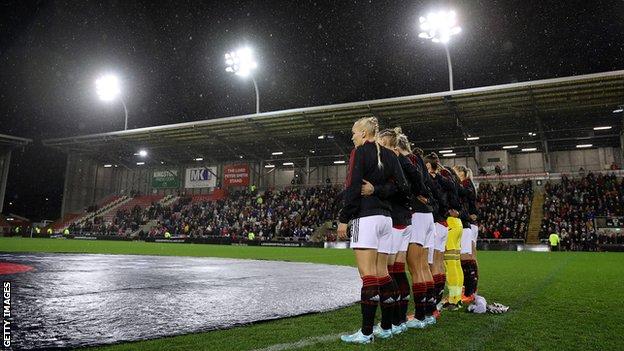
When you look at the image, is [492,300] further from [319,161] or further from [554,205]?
[319,161]

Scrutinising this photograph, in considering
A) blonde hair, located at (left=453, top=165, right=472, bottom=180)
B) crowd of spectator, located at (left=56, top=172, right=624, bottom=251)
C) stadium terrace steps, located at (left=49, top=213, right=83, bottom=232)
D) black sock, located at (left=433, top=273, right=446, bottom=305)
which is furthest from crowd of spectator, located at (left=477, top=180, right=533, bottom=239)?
stadium terrace steps, located at (left=49, top=213, right=83, bottom=232)

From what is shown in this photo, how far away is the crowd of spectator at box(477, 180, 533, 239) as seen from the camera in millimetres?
26656

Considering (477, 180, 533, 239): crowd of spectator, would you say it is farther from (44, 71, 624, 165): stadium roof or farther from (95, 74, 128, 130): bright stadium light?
(95, 74, 128, 130): bright stadium light

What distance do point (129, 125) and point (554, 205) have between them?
123 ft

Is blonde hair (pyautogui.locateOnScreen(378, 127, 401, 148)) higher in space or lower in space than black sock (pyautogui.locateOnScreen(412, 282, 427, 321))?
higher

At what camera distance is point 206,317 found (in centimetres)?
448

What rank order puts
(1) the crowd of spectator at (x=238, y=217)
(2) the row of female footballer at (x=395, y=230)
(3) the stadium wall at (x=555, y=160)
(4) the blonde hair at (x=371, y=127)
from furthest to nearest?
(3) the stadium wall at (x=555, y=160) → (1) the crowd of spectator at (x=238, y=217) → (4) the blonde hair at (x=371, y=127) → (2) the row of female footballer at (x=395, y=230)

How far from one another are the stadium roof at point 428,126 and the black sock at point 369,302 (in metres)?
23.5

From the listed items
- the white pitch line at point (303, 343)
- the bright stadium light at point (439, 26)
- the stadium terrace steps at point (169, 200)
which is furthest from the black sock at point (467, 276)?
the stadium terrace steps at point (169, 200)


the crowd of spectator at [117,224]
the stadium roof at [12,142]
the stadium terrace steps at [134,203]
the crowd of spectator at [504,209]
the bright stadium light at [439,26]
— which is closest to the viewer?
the bright stadium light at [439,26]

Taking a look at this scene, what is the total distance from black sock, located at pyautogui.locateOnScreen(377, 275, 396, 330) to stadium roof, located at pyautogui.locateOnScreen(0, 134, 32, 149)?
46.1 meters

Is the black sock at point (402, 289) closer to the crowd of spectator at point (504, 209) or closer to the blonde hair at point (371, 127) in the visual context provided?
the blonde hair at point (371, 127)

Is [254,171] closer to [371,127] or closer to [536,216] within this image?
[536,216]

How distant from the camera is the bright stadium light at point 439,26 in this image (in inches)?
906
